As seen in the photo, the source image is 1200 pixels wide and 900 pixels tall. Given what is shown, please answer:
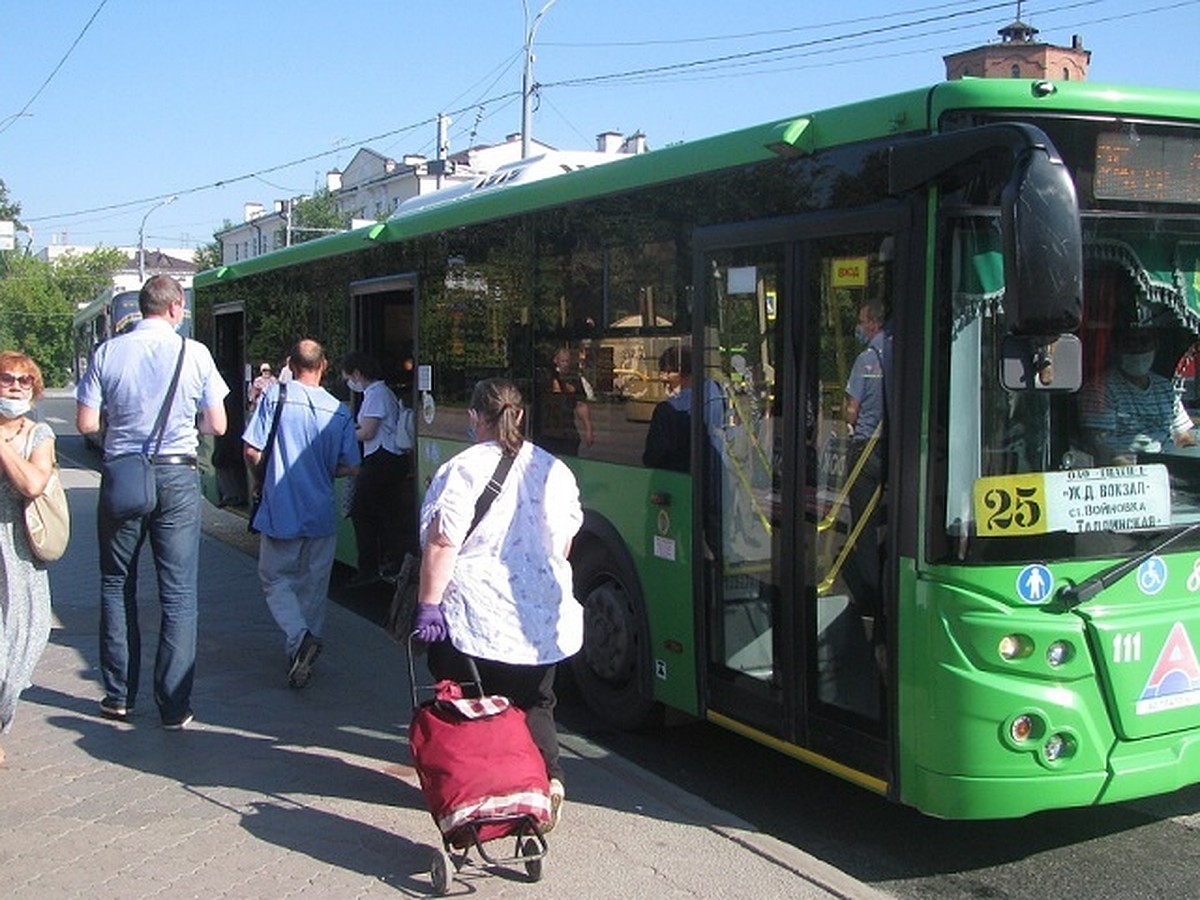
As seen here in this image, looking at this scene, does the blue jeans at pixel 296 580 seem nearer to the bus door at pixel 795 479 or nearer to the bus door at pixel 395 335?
the bus door at pixel 395 335

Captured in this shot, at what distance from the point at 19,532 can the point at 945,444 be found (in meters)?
3.85

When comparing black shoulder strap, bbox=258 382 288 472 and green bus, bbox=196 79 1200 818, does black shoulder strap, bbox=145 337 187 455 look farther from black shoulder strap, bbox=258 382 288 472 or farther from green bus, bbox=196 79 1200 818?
green bus, bbox=196 79 1200 818

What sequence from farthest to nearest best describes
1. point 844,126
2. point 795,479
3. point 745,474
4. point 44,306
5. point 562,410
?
point 44,306, point 562,410, point 745,474, point 795,479, point 844,126

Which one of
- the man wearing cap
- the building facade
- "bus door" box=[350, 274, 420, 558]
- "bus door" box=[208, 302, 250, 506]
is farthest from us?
the building facade

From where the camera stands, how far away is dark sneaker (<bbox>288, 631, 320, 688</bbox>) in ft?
23.3

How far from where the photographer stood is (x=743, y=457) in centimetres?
558

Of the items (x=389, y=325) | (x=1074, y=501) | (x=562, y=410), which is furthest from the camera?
(x=389, y=325)

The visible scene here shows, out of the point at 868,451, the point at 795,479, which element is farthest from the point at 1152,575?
the point at 795,479

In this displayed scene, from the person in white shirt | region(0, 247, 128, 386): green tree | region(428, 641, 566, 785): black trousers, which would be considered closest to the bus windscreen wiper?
region(428, 641, 566, 785): black trousers

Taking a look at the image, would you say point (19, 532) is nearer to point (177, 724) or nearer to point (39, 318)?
point (177, 724)

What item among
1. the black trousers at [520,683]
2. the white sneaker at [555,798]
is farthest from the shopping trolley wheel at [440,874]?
the black trousers at [520,683]

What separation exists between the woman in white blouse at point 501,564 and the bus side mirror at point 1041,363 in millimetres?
1614

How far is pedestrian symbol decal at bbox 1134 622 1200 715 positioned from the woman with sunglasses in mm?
4445

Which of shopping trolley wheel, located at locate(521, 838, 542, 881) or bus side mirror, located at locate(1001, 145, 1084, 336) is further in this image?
shopping trolley wheel, located at locate(521, 838, 542, 881)
